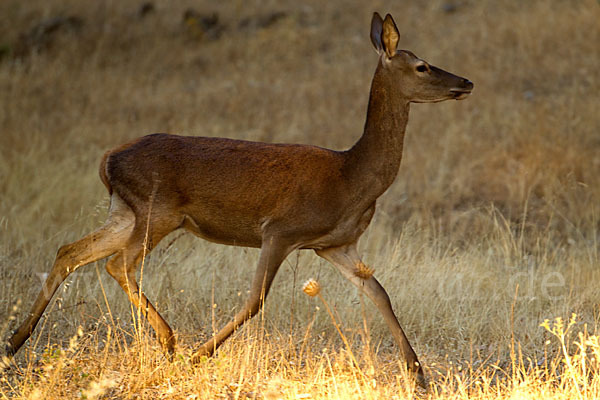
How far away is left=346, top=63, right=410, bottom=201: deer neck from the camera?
17.9ft

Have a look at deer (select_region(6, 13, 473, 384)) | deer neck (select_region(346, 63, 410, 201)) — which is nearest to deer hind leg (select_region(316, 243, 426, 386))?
deer (select_region(6, 13, 473, 384))

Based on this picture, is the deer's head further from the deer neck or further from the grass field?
the grass field

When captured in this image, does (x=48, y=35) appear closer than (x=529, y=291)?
No

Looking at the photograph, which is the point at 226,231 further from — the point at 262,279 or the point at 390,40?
the point at 390,40

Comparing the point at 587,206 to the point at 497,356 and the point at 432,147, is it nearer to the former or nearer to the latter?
the point at 432,147

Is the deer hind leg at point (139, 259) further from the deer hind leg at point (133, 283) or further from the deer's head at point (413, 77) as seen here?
the deer's head at point (413, 77)

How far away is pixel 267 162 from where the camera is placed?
545 centimetres

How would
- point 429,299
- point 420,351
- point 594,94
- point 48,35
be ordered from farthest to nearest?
point 48,35, point 594,94, point 429,299, point 420,351

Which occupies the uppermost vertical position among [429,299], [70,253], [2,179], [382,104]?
[382,104]

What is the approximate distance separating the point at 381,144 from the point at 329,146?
7.38m

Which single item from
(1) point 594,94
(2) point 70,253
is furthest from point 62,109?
(2) point 70,253

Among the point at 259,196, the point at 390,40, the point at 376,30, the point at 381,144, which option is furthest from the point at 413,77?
the point at 259,196

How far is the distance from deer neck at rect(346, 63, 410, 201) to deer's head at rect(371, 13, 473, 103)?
0.14ft

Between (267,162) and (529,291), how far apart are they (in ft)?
9.47
